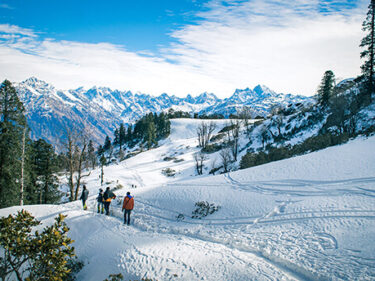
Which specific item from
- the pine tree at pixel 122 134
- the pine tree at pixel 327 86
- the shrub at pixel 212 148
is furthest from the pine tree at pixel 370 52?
the pine tree at pixel 122 134

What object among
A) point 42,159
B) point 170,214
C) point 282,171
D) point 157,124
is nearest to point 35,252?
point 170,214

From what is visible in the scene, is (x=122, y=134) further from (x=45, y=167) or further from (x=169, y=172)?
(x=45, y=167)

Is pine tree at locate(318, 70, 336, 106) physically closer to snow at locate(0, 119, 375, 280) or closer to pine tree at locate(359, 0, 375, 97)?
pine tree at locate(359, 0, 375, 97)

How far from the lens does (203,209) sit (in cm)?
1431

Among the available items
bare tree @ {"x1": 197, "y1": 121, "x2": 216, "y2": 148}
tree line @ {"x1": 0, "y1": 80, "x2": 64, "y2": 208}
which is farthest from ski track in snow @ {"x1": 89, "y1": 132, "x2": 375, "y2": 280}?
bare tree @ {"x1": 197, "y1": 121, "x2": 216, "y2": 148}

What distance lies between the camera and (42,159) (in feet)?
88.4

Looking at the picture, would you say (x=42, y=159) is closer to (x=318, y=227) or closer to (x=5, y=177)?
(x=5, y=177)

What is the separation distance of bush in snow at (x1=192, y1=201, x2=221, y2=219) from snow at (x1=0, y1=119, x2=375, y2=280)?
0.36 m

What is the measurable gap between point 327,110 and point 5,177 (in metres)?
53.0

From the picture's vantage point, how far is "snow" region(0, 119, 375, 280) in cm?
770

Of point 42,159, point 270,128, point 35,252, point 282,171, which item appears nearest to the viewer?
point 35,252

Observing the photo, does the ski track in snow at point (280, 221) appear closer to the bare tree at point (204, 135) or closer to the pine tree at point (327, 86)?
the pine tree at point (327, 86)

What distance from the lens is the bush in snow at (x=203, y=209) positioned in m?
13.9

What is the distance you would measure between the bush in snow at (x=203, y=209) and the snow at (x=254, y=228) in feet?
1.18
